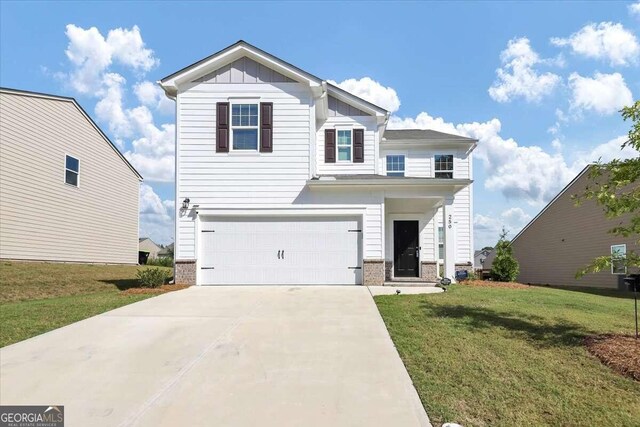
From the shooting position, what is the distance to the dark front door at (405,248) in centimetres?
1739

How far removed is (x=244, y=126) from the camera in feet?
47.0

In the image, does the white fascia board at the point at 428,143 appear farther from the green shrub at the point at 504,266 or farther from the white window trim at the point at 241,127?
the white window trim at the point at 241,127

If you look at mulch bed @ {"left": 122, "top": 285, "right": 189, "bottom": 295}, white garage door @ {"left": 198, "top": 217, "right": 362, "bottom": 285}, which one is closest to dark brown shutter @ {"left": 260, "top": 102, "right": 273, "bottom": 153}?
white garage door @ {"left": 198, "top": 217, "right": 362, "bottom": 285}

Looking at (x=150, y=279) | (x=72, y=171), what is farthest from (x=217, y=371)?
(x=72, y=171)

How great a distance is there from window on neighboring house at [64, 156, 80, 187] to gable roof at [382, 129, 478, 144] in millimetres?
13755

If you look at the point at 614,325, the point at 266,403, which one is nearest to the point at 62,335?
the point at 266,403

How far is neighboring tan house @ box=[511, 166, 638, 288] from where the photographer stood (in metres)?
18.7

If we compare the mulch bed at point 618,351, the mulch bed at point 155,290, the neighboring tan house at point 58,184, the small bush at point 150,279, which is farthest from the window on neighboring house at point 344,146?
the neighboring tan house at point 58,184

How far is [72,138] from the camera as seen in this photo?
64.1ft

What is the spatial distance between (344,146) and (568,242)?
42.7 feet

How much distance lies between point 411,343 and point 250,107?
10261 mm

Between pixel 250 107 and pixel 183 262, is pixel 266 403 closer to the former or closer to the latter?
pixel 183 262

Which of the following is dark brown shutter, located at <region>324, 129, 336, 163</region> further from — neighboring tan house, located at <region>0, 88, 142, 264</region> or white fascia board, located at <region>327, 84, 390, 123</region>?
neighboring tan house, located at <region>0, 88, 142, 264</region>

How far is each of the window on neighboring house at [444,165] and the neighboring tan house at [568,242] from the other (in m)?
5.27
